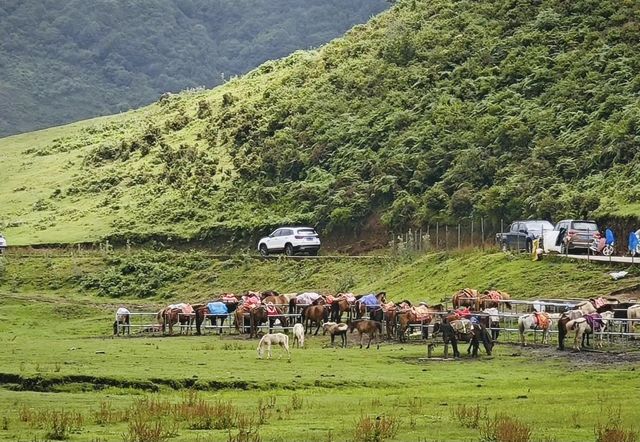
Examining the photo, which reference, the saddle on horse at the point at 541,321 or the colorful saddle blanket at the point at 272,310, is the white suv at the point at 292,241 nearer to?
the colorful saddle blanket at the point at 272,310

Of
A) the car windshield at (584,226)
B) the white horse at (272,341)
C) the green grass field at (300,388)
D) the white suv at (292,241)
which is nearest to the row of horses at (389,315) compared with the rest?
the green grass field at (300,388)

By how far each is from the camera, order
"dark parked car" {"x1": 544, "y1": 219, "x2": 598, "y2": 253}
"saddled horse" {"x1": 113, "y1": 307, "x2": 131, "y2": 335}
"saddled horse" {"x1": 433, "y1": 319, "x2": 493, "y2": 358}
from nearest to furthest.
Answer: "saddled horse" {"x1": 433, "y1": 319, "x2": 493, "y2": 358}, "saddled horse" {"x1": 113, "y1": 307, "x2": 131, "y2": 335}, "dark parked car" {"x1": 544, "y1": 219, "x2": 598, "y2": 253}

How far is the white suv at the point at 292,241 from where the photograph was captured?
85562 millimetres

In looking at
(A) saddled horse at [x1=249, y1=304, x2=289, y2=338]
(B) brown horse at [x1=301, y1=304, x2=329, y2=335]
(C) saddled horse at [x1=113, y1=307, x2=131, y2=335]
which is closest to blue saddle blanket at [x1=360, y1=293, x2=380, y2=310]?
(B) brown horse at [x1=301, y1=304, x2=329, y2=335]

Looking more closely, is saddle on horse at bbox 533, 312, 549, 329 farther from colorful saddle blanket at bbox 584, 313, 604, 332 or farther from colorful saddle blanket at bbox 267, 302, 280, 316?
colorful saddle blanket at bbox 267, 302, 280, 316

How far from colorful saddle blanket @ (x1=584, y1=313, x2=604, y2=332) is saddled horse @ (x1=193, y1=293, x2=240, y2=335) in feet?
62.0

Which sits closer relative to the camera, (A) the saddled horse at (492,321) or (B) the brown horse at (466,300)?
(A) the saddled horse at (492,321)

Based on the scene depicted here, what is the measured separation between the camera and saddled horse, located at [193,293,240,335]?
2383 inches

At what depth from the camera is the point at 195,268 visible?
3401 inches

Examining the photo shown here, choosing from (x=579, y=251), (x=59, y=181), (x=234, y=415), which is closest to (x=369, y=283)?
(x=579, y=251)

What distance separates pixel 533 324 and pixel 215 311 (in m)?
17.4

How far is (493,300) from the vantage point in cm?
5600

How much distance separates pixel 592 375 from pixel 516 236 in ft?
102

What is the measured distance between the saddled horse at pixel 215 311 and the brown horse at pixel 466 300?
1059 cm
